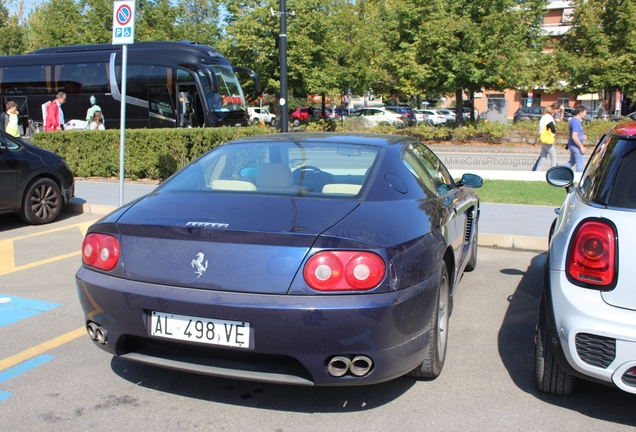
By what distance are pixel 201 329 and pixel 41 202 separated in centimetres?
710

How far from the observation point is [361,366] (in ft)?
10.1

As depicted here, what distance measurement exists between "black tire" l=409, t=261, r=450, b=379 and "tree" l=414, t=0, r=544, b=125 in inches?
957

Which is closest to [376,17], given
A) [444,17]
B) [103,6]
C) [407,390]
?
[444,17]

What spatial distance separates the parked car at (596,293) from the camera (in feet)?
9.95

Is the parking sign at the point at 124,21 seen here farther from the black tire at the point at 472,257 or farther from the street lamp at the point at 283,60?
the black tire at the point at 472,257

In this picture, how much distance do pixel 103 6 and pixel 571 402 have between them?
32689 millimetres

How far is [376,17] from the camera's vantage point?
3641 cm

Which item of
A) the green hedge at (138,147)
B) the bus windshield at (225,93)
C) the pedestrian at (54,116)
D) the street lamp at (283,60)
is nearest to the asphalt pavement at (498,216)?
the green hedge at (138,147)

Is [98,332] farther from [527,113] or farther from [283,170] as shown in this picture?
[527,113]

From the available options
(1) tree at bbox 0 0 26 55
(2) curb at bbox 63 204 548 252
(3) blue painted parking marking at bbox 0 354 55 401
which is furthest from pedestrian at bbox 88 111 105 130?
(1) tree at bbox 0 0 26 55

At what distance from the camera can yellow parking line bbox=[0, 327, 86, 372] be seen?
160 inches

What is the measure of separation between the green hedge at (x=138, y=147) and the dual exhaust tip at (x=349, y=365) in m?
10.3

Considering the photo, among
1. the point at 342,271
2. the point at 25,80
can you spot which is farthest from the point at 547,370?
the point at 25,80

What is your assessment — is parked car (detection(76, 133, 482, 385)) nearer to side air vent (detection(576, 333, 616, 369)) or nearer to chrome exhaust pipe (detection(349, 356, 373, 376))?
chrome exhaust pipe (detection(349, 356, 373, 376))
